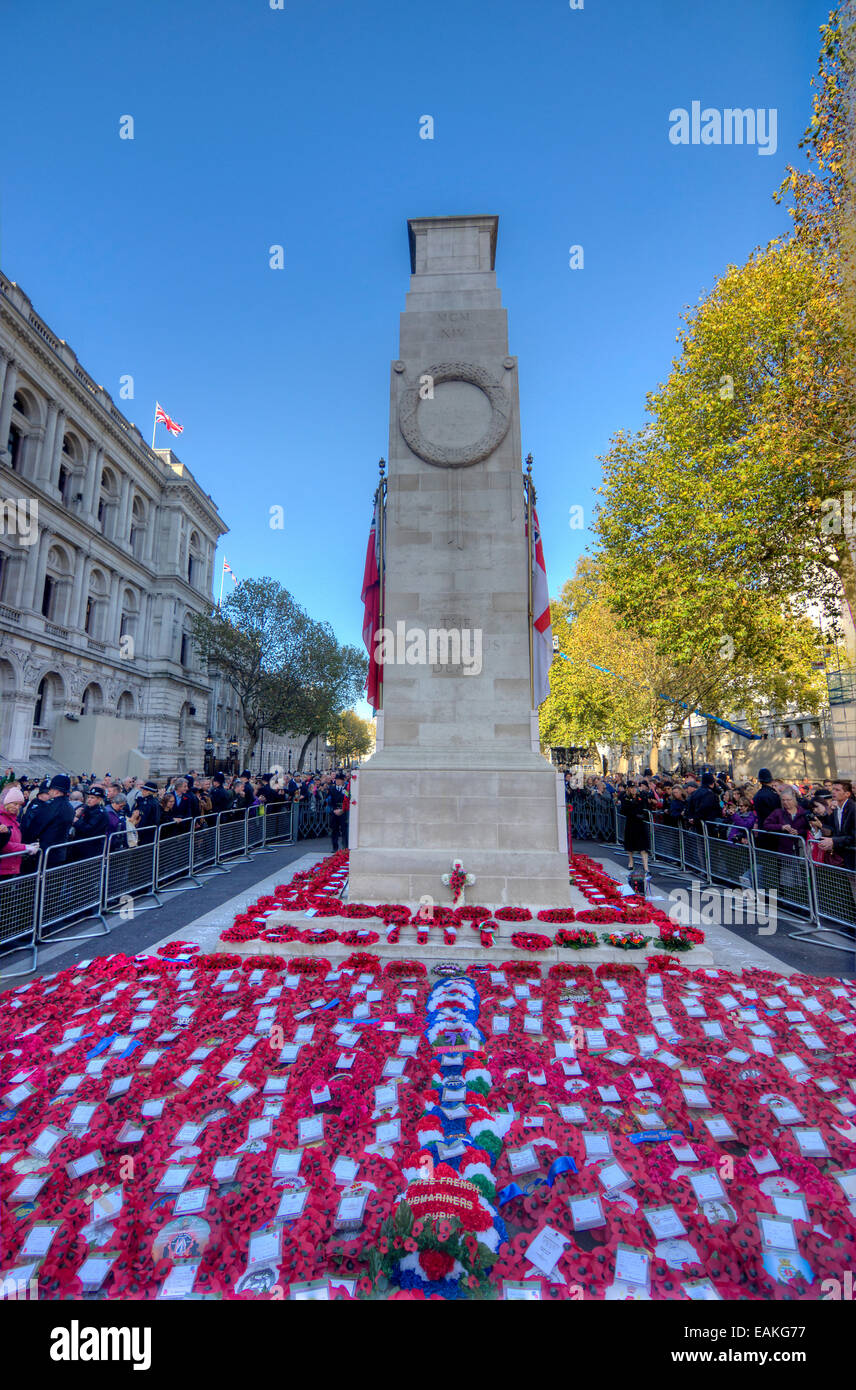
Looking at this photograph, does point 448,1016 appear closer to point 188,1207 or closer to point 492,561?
point 188,1207

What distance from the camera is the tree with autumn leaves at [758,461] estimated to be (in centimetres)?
1524

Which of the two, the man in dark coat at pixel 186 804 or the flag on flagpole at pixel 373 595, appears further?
the man in dark coat at pixel 186 804

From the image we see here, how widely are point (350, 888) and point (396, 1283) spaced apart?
5.44m

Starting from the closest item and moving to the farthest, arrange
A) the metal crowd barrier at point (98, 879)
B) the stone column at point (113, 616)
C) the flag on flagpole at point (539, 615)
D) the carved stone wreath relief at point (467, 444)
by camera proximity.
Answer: the metal crowd barrier at point (98, 879) → the carved stone wreath relief at point (467, 444) → the flag on flagpole at point (539, 615) → the stone column at point (113, 616)

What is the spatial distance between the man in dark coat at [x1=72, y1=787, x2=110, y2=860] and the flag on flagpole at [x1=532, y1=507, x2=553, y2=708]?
7.11 meters

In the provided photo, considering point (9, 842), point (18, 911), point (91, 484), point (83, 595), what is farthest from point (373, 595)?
point (91, 484)

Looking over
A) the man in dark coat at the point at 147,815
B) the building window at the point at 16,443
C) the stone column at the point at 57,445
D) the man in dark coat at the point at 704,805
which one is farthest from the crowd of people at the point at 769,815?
the building window at the point at 16,443

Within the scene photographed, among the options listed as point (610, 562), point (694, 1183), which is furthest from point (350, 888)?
point (610, 562)

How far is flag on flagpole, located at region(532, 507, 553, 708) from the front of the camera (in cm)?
950

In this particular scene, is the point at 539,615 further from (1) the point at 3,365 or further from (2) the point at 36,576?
(1) the point at 3,365

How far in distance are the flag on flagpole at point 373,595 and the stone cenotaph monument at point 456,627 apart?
1.93 ft

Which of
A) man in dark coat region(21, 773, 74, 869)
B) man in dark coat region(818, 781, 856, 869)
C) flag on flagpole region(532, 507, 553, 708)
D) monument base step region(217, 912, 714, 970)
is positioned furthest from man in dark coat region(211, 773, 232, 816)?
man in dark coat region(818, 781, 856, 869)

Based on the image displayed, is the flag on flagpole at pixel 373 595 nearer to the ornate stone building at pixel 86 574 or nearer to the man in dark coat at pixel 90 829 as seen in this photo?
A: the man in dark coat at pixel 90 829

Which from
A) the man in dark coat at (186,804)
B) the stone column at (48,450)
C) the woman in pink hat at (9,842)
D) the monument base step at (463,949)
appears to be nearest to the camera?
the monument base step at (463,949)
